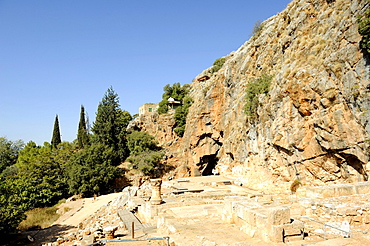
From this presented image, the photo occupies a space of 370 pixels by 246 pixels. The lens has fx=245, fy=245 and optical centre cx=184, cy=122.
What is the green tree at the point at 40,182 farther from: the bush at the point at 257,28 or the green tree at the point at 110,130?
the bush at the point at 257,28

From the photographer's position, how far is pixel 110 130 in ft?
120

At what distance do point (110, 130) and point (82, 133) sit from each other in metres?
7.30

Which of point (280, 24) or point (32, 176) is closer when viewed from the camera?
point (280, 24)

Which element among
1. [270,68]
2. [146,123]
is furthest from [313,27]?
[146,123]

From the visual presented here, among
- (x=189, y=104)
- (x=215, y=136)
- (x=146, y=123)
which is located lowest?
Result: (x=215, y=136)

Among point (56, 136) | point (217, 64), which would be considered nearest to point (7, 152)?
point (56, 136)

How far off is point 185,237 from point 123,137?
32799 millimetres

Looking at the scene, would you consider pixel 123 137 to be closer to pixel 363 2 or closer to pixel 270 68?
pixel 270 68

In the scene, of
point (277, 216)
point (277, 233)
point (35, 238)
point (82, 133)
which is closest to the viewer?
point (277, 233)

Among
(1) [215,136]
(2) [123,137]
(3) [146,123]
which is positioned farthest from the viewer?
(3) [146,123]

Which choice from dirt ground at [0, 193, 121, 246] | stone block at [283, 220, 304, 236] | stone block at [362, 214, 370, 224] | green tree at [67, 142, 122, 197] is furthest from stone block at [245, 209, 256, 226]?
green tree at [67, 142, 122, 197]

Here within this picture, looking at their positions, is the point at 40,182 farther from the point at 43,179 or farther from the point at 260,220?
the point at 260,220

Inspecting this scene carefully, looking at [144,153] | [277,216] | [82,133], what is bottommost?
[277,216]

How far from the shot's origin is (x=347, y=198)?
820 centimetres
